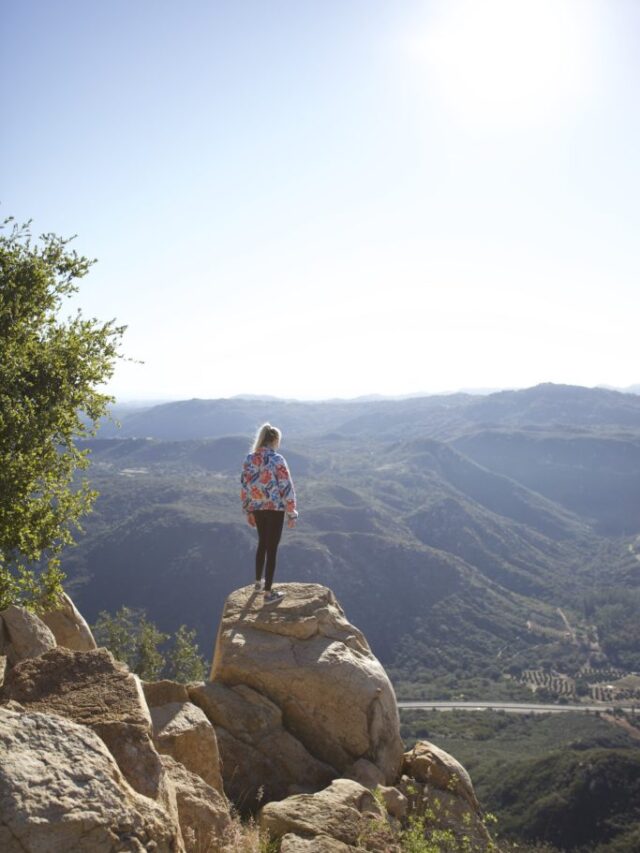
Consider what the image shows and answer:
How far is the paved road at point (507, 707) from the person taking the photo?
12662 centimetres

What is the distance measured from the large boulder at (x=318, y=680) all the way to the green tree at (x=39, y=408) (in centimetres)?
405

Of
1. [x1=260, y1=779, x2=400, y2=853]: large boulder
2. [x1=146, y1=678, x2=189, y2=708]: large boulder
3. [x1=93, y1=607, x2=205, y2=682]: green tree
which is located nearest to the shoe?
[x1=146, y1=678, x2=189, y2=708]: large boulder

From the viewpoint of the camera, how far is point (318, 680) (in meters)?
11.8

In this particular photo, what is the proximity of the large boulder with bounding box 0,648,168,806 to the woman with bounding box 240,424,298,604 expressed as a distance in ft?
18.5

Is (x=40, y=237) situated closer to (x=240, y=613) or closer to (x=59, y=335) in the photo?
(x=59, y=335)

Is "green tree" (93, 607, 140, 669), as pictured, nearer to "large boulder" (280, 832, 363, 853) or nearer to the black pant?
the black pant

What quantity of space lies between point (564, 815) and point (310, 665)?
56.3 meters

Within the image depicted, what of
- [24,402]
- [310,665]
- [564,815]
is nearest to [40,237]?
[24,402]

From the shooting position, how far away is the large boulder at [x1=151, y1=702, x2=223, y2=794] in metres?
9.05

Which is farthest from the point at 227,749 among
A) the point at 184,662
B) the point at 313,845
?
the point at 184,662

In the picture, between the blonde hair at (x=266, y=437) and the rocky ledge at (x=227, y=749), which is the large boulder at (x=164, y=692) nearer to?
the rocky ledge at (x=227, y=749)

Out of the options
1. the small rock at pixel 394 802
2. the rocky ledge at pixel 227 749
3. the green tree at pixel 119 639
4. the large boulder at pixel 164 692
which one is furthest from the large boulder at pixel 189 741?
the green tree at pixel 119 639

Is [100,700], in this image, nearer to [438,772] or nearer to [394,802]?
[394,802]

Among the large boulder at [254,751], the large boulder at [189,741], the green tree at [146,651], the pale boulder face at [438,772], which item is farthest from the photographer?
the green tree at [146,651]
